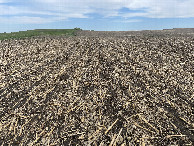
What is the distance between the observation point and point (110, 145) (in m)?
5.61

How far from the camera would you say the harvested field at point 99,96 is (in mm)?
6027

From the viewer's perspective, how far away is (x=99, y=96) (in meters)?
7.38

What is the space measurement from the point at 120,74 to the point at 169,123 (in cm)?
323

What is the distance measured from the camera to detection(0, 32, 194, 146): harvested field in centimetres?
603

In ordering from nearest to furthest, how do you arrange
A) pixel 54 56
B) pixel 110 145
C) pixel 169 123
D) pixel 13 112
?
pixel 110 145 → pixel 169 123 → pixel 13 112 → pixel 54 56

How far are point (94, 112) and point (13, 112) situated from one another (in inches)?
130

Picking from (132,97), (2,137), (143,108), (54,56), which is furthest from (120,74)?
(2,137)

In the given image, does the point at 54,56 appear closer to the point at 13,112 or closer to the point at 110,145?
the point at 13,112

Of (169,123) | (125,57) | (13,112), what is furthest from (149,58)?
(13,112)

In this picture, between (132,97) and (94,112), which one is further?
(132,97)

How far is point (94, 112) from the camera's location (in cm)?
671

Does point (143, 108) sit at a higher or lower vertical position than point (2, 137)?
higher

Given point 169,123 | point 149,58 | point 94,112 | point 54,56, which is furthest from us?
point 54,56

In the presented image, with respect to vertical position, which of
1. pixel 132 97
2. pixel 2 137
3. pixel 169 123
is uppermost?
pixel 132 97
